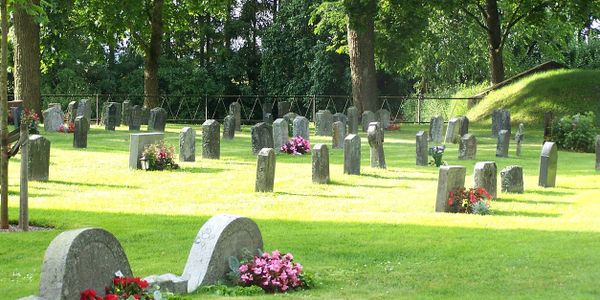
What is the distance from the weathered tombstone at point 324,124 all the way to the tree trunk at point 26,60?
1061 centimetres

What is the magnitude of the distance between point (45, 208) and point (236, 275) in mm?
7371

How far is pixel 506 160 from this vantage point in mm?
27656

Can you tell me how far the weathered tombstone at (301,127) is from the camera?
31.3 meters

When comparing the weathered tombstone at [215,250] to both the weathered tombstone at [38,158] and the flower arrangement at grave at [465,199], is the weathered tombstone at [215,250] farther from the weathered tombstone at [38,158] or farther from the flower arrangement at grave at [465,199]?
the weathered tombstone at [38,158]

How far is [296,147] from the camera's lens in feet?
91.6

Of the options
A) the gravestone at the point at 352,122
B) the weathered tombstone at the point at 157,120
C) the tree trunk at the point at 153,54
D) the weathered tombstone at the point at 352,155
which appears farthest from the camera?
the tree trunk at the point at 153,54

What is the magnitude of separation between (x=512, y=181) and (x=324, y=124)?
56.3 ft

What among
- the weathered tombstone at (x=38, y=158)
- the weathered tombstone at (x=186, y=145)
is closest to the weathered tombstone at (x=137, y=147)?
the weathered tombstone at (x=186, y=145)

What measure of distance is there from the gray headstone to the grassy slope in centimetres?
3240

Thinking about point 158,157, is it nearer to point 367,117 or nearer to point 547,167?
point 547,167

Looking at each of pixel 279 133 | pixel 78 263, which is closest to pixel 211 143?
pixel 279 133

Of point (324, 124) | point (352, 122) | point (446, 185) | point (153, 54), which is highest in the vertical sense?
point (153, 54)

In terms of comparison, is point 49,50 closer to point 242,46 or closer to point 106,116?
point 106,116

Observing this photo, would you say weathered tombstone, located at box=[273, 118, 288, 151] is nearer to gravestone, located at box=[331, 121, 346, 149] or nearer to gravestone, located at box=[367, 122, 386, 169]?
gravestone, located at box=[331, 121, 346, 149]
